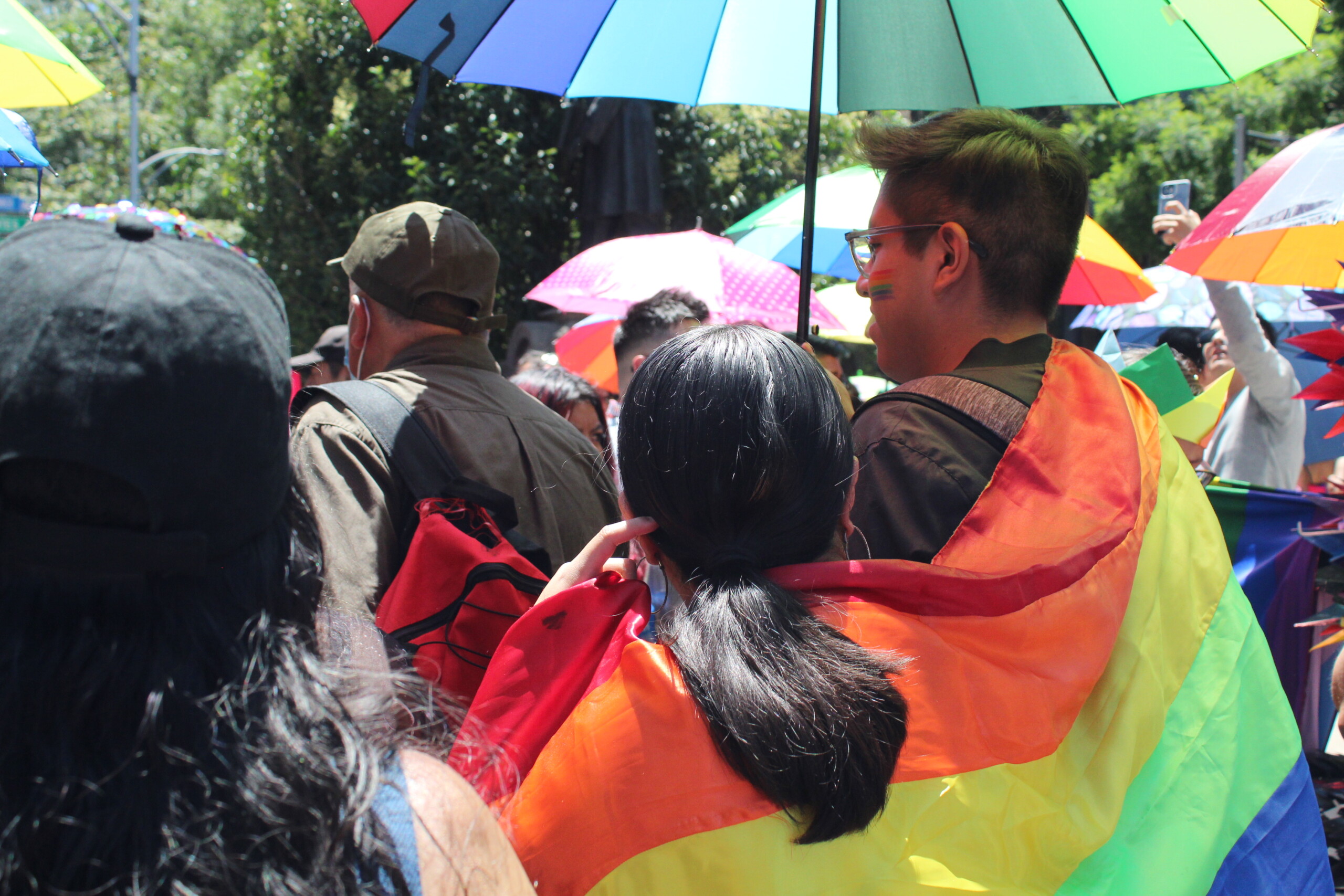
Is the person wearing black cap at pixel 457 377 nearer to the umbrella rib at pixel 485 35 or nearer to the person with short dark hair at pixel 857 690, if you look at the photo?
the umbrella rib at pixel 485 35

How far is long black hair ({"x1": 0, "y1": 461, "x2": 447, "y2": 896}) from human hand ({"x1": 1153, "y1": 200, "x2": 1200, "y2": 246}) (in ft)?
13.5

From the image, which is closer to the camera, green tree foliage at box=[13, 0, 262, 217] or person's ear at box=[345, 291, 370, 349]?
person's ear at box=[345, 291, 370, 349]

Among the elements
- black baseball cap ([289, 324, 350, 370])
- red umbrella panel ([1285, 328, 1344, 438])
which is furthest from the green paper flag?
black baseball cap ([289, 324, 350, 370])

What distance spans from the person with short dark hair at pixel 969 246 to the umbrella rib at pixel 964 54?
536 millimetres

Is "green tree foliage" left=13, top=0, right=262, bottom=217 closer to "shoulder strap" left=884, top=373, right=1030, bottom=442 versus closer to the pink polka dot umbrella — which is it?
the pink polka dot umbrella

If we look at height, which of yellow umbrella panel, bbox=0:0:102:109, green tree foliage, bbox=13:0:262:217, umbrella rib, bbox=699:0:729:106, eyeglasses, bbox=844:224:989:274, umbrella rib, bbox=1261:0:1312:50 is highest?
umbrella rib, bbox=1261:0:1312:50

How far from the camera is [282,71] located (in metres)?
10.1

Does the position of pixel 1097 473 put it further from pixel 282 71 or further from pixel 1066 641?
pixel 282 71

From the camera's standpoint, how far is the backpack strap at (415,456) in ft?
6.73

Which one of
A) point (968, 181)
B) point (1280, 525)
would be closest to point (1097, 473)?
point (968, 181)

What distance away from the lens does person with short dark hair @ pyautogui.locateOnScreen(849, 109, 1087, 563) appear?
2.01m

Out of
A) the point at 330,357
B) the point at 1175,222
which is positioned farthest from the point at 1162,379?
the point at 330,357

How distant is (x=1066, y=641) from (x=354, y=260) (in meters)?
1.90

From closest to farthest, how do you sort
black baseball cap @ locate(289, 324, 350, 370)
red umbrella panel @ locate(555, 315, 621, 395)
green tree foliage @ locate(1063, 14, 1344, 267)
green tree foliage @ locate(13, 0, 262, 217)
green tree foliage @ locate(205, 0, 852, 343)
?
Result: black baseball cap @ locate(289, 324, 350, 370), red umbrella panel @ locate(555, 315, 621, 395), green tree foliage @ locate(205, 0, 852, 343), green tree foliage @ locate(1063, 14, 1344, 267), green tree foliage @ locate(13, 0, 262, 217)
